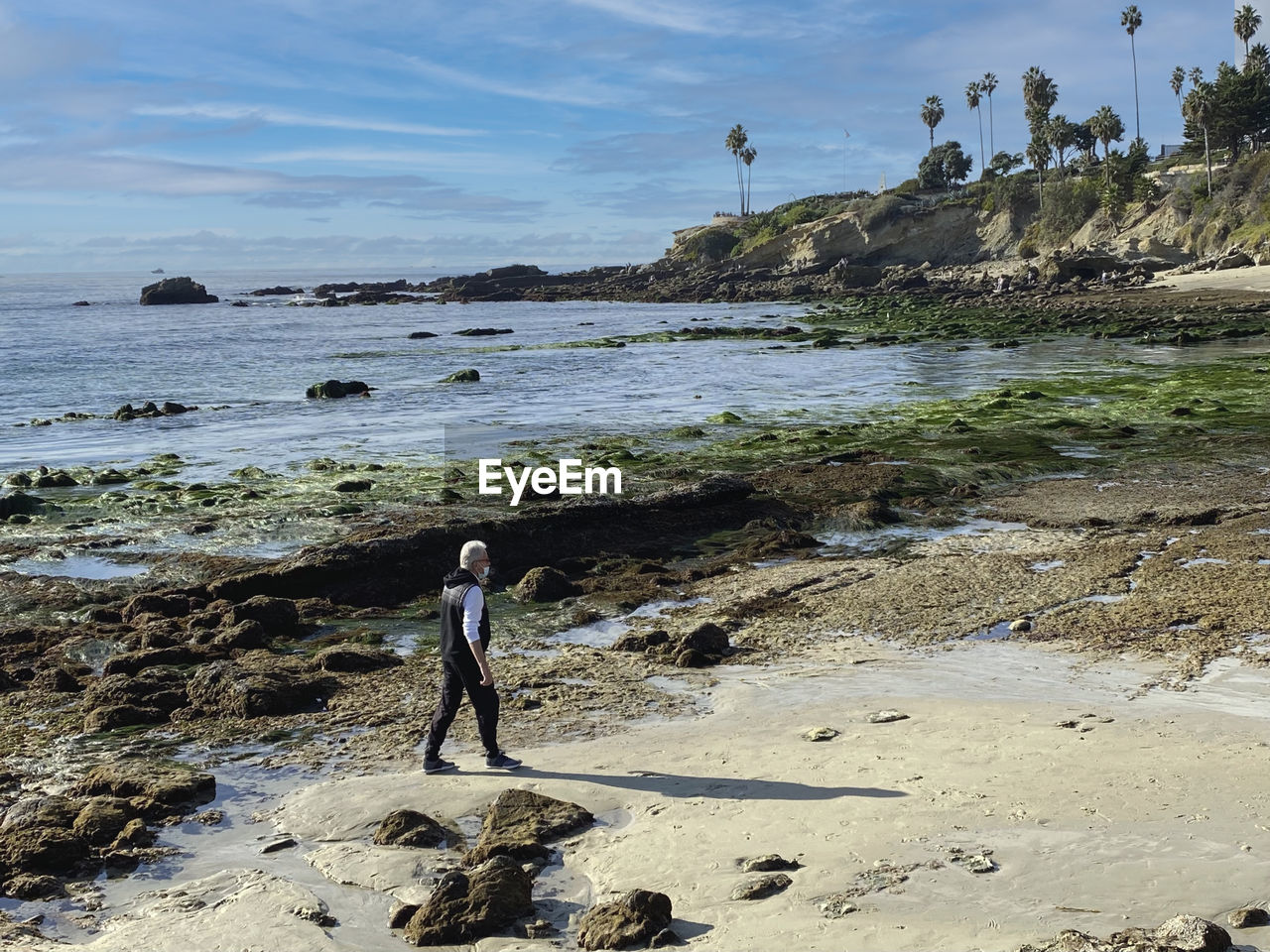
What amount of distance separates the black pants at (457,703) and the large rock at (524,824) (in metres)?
0.79

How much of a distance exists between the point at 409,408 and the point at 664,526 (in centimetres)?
1876

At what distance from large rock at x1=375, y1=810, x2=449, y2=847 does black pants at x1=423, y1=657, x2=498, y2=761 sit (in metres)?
1.04

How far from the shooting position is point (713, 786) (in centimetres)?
820

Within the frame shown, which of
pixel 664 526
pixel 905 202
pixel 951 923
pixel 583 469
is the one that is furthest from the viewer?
pixel 905 202

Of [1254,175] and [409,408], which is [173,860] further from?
[1254,175]

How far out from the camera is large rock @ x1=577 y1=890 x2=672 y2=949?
6133 mm

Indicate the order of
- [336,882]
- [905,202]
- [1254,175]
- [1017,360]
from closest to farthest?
[336,882]
[1017,360]
[1254,175]
[905,202]

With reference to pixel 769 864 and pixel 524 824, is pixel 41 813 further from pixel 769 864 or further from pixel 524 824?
pixel 769 864

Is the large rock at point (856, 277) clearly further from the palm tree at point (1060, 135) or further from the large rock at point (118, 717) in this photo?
the large rock at point (118, 717)

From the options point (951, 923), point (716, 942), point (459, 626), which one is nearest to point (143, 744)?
point (459, 626)

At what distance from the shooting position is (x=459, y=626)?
9.06 meters

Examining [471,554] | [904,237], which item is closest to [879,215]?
[904,237]

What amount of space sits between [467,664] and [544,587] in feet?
15.7

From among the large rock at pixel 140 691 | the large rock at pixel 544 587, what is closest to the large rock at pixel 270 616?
the large rock at pixel 140 691
